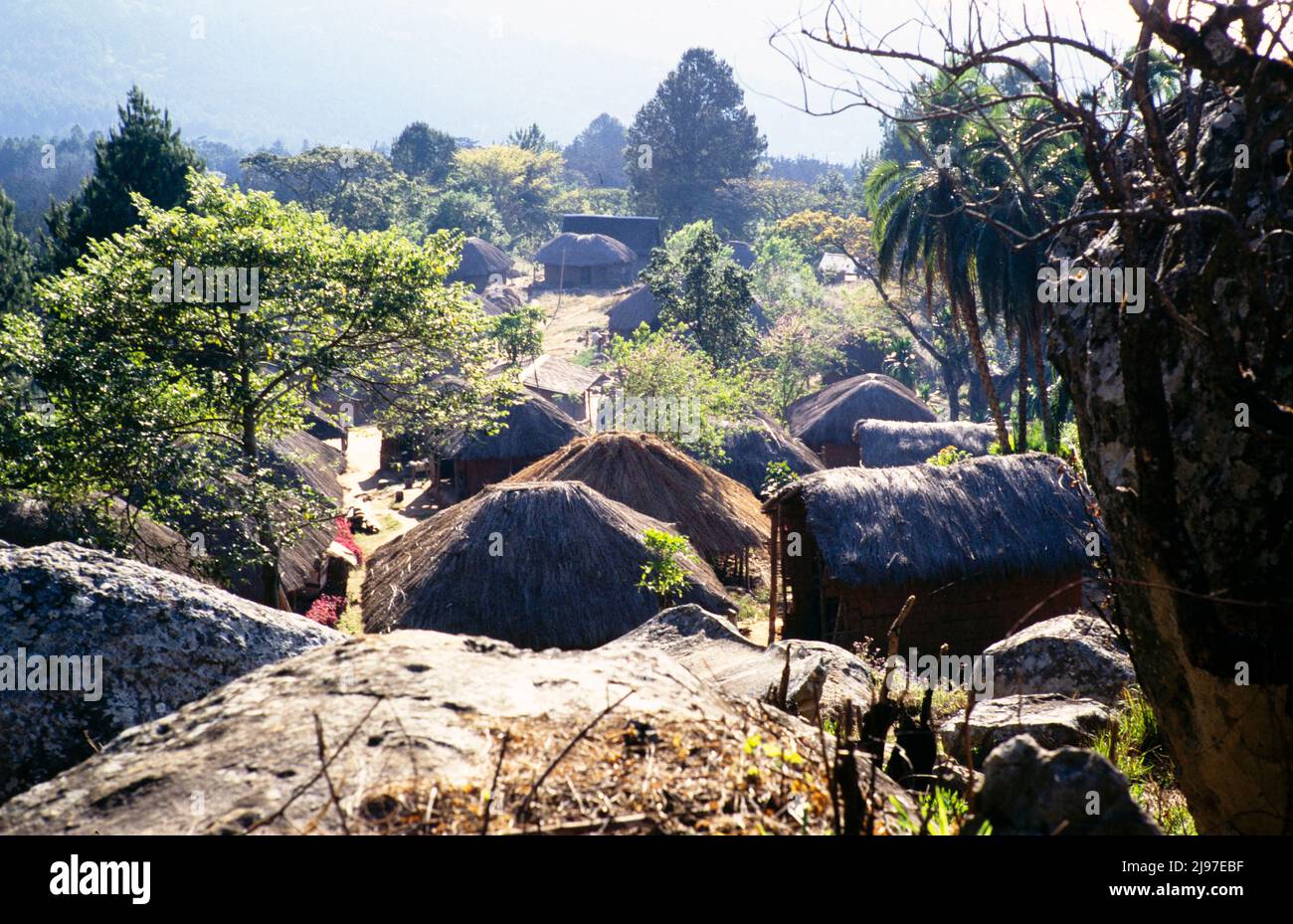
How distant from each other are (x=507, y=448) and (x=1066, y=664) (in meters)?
18.5

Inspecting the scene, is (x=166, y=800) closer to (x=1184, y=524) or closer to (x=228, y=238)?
(x=1184, y=524)

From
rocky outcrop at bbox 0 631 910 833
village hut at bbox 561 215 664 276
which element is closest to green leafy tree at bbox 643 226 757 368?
rocky outcrop at bbox 0 631 910 833

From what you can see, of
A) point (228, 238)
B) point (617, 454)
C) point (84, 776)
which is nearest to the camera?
point (84, 776)

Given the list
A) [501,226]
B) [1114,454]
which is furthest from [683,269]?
[501,226]

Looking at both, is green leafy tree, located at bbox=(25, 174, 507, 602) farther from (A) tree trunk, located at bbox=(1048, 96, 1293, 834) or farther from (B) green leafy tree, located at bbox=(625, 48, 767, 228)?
(B) green leafy tree, located at bbox=(625, 48, 767, 228)

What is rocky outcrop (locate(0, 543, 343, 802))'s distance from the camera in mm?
5027

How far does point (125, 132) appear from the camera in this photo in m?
26.2

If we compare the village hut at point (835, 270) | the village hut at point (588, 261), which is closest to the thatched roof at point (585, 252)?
the village hut at point (588, 261)
